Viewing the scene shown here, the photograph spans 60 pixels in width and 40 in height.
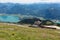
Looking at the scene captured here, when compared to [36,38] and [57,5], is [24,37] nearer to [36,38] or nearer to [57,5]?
[36,38]

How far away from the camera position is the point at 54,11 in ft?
443

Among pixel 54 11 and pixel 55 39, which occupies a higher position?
pixel 55 39

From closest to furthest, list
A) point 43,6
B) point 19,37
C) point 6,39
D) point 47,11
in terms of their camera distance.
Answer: point 6,39, point 19,37, point 47,11, point 43,6

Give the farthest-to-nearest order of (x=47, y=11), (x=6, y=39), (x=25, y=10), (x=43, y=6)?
(x=43, y=6)
(x=25, y=10)
(x=47, y=11)
(x=6, y=39)

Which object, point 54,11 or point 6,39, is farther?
point 54,11

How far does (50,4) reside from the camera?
144m

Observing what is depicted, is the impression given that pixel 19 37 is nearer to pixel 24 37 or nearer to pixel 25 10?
pixel 24 37

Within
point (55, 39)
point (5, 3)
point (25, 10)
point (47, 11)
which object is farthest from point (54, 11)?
point (55, 39)

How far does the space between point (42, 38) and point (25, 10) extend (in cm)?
11793

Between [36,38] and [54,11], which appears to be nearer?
[36,38]

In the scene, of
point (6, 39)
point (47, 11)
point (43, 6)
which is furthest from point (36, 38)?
point (43, 6)

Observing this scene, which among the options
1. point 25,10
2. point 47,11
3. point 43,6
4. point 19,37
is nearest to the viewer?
point 19,37

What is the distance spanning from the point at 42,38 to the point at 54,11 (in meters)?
115

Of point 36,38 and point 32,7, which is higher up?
point 36,38
